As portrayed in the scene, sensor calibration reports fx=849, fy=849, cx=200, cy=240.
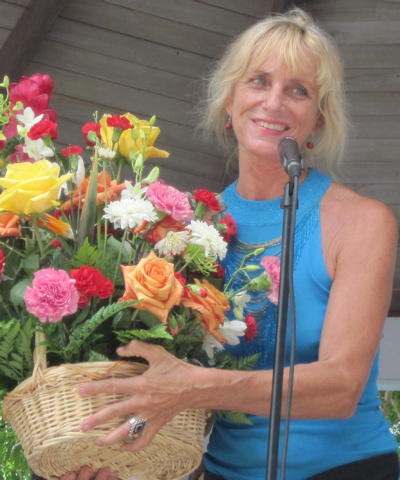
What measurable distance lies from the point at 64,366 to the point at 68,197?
390 millimetres

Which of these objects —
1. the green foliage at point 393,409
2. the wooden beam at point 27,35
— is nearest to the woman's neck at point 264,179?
the wooden beam at point 27,35

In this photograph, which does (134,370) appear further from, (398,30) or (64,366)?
(398,30)

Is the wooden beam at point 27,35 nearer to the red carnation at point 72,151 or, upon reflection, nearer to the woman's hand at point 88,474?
the red carnation at point 72,151

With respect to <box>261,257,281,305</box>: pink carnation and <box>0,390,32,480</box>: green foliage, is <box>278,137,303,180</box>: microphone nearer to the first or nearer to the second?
<box>261,257,281,305</box>: pink carnation

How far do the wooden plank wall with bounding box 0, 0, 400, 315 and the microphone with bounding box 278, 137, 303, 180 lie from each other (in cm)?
191

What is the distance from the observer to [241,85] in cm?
208

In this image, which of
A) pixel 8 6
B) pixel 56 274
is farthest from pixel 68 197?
pixel 8 6

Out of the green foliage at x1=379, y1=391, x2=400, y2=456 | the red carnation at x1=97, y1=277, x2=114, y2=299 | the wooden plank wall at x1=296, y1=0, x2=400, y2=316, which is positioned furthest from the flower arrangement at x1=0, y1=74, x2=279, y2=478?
the green foliage at x1=379, y1=391, x2=400, y2=456

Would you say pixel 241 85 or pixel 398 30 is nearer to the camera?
pixel 241 85

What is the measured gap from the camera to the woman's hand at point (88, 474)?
5.09 feet

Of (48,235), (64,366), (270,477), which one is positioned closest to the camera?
(270,477)

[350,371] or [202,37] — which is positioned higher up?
[202,37]

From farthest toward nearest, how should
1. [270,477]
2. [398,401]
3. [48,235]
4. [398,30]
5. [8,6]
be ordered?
1. [398,401]
2. [398,30]
3. [8,6]
4. [48,235]
5. [270,477]

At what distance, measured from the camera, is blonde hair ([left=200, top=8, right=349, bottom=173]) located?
200 cm
